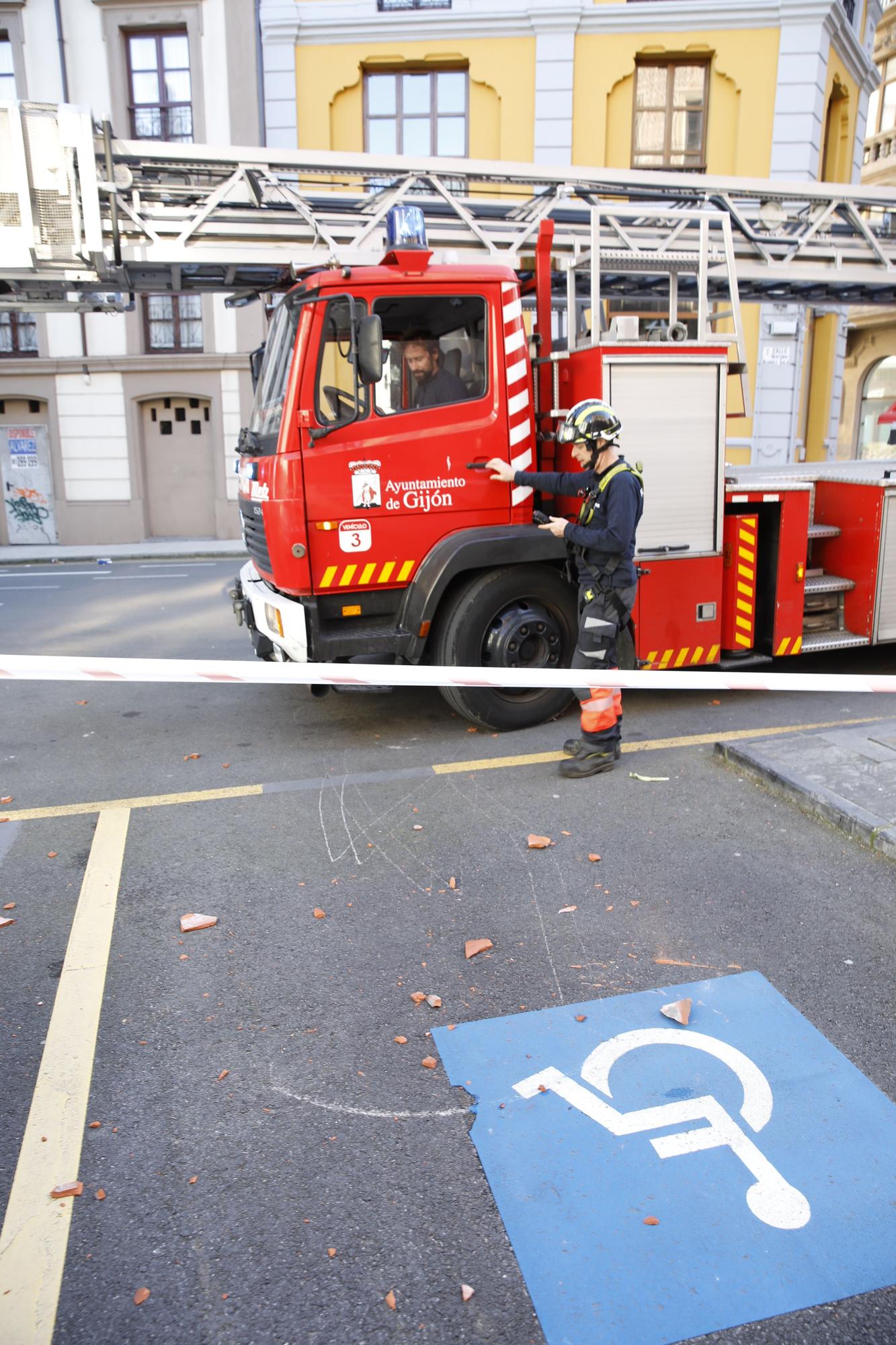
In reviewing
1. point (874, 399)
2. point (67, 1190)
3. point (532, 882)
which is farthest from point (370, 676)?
point (874, 399)

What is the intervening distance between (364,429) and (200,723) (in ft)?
8.21

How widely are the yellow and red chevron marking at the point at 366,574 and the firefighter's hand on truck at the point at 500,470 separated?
753 mm

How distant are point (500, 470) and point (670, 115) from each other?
50.8 ft

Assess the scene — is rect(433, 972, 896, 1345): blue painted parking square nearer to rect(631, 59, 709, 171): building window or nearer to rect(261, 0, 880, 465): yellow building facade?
rect(261, 0, 880, 465): yellow building facade

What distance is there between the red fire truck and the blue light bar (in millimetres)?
22

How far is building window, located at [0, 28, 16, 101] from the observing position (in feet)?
60.5

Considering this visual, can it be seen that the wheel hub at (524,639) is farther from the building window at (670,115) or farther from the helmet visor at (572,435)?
the building window at (670,115)

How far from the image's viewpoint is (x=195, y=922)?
159 inches

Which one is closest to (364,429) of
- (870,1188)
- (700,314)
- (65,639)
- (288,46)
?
(700,314)

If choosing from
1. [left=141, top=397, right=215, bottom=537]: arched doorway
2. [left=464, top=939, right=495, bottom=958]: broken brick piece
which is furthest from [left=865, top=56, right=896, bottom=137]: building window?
[left=464, top=939, right=495, bottom=958]: broken brick piece

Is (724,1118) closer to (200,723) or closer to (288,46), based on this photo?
(200,723)

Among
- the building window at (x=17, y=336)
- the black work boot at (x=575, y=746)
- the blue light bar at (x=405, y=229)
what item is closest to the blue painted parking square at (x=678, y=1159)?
the black work boot at (x=575, y=746)

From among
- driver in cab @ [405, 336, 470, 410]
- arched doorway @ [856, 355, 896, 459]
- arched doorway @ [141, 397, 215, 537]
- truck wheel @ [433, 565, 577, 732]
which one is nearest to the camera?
driver in cab @ [405, 336, 470, 410]

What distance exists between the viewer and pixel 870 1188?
258 centimetres
